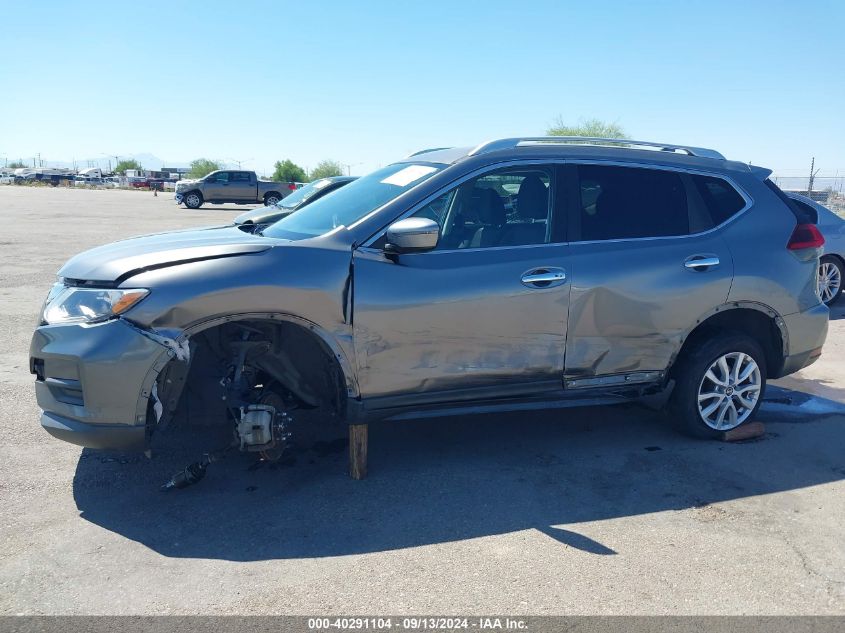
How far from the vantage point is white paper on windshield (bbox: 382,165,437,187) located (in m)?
4.57

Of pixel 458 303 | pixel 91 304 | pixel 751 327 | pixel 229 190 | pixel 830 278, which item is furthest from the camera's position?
pixel 229 190

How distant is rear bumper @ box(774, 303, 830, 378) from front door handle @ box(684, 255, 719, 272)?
786 mm

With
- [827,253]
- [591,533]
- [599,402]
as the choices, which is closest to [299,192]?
[827,253]

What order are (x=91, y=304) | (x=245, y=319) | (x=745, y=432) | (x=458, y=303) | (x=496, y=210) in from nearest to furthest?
(x=91, y=304) → (x=245, y=319) → (x=458, y=303) → (x=496, y=210) → (x=745, y=432)

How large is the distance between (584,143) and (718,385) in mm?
1929

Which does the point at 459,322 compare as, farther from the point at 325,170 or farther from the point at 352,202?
the point at 325,170

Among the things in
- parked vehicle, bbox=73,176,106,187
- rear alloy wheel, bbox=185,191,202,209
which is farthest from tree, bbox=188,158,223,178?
rear alloy wheel, bbox=185,191,202,209

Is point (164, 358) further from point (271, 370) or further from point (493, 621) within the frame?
point (493, 621)

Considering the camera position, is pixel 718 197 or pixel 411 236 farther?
pixel 718 197

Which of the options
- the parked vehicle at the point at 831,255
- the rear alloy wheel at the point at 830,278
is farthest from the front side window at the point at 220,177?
the rear alloy wheel at the point at 830,278

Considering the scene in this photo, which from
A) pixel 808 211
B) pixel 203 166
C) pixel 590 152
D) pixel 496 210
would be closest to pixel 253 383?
pixel 496 210

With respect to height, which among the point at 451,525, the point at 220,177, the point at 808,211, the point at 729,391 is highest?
the point at 220,177

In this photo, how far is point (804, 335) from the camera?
5.23 metres

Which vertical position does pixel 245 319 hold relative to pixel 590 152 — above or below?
below
